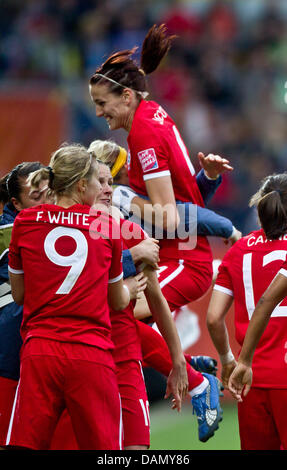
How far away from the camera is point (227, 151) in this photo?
1233cm

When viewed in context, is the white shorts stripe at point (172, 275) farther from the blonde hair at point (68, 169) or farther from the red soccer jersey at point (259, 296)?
the blonde hair at point (68, 169)

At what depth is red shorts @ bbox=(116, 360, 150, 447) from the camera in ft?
13.1

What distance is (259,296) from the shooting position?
4156 millimetres

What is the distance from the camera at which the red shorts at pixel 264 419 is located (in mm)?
4082

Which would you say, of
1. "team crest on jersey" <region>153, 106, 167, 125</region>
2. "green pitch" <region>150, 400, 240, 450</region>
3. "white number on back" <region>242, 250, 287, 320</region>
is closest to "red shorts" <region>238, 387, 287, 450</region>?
"white number on back" <region>242, 250, 287, 320</region>

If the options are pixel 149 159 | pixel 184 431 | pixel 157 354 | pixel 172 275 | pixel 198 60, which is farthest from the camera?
pixel 198 60

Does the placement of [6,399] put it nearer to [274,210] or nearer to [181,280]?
[181,280]

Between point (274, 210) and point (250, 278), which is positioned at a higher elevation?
point (274, 210)

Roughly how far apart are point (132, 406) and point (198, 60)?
991 cm

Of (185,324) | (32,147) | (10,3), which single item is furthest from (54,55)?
(185,324)

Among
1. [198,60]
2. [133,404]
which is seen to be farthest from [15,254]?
[198,60]

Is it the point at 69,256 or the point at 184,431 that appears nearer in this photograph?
the point at 69,256
